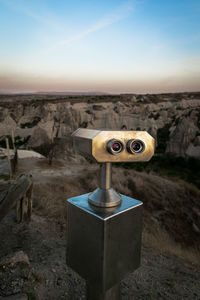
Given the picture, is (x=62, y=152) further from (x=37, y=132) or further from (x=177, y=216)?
(x=177, y=216)

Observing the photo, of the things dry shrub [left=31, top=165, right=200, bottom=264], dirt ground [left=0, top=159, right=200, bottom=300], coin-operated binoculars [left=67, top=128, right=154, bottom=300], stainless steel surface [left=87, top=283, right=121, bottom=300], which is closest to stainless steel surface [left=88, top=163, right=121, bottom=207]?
coin-operated binoculars [left=67, top=128, right=154, bottom=300]

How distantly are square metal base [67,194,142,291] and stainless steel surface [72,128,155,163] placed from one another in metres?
0.32

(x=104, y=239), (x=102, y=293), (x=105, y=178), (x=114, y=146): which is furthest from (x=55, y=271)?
(x=114, y=146)

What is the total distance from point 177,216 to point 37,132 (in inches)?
425

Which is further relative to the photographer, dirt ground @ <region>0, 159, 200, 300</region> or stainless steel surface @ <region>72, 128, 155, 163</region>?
dirt ground @ <region>0, 159, 200, 300</region>

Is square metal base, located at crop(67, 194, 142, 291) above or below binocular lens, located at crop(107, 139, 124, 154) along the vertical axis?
below

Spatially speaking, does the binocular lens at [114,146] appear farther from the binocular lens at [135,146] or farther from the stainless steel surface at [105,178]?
the stainless steel surface at [105,178]

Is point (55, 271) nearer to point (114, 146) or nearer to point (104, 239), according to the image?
point (104, 239)

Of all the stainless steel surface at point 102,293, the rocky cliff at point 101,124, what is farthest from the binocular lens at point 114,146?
the rocky cliff at point 101,124

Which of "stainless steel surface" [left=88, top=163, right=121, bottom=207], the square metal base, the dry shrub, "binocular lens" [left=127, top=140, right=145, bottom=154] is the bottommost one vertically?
the dry shrub

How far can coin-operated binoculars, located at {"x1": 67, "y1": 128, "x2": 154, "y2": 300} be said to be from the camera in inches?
43.4

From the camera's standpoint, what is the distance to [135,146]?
114 cm

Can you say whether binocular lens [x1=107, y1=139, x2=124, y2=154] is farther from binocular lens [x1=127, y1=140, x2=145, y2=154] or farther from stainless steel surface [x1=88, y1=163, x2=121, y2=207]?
stainless steel surface [x1=88, y1=163, x2=121, y2=207]

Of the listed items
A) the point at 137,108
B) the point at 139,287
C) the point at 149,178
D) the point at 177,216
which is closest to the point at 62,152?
the point at 149,178
